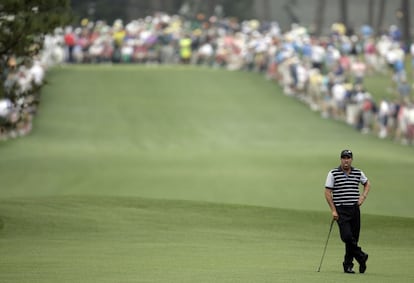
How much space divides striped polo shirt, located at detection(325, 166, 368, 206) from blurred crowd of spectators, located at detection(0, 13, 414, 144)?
36.0 metres

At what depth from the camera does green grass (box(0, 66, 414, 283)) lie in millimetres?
17906

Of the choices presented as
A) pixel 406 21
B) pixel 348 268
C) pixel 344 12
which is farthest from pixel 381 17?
pixel 348 268

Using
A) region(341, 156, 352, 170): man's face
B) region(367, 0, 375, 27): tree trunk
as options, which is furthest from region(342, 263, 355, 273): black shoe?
region(367, 0, 375, 27): tree trunk

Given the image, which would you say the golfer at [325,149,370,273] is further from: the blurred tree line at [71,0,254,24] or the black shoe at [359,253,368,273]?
the blurred tree line at [71,0,254,24]

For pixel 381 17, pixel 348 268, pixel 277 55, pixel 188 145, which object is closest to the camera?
pixel 348 268

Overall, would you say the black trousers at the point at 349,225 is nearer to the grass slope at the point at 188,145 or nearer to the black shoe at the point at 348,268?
the black shoe at the point at 348,268

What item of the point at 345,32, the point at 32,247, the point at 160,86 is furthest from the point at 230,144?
the point at 345,32

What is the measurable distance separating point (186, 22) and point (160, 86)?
27060mm

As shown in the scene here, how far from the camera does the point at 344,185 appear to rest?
16.3 metres

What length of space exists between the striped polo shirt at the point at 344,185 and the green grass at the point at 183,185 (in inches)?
36.9

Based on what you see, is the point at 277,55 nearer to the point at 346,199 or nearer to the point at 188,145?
the point at 188,145

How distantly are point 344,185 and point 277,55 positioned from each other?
47.5 metres

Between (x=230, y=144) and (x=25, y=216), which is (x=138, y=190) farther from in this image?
(x=230, y=144)

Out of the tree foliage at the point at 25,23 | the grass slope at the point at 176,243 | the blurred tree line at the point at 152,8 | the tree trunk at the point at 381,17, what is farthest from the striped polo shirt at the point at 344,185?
the tree trunk at the point at 381,17
